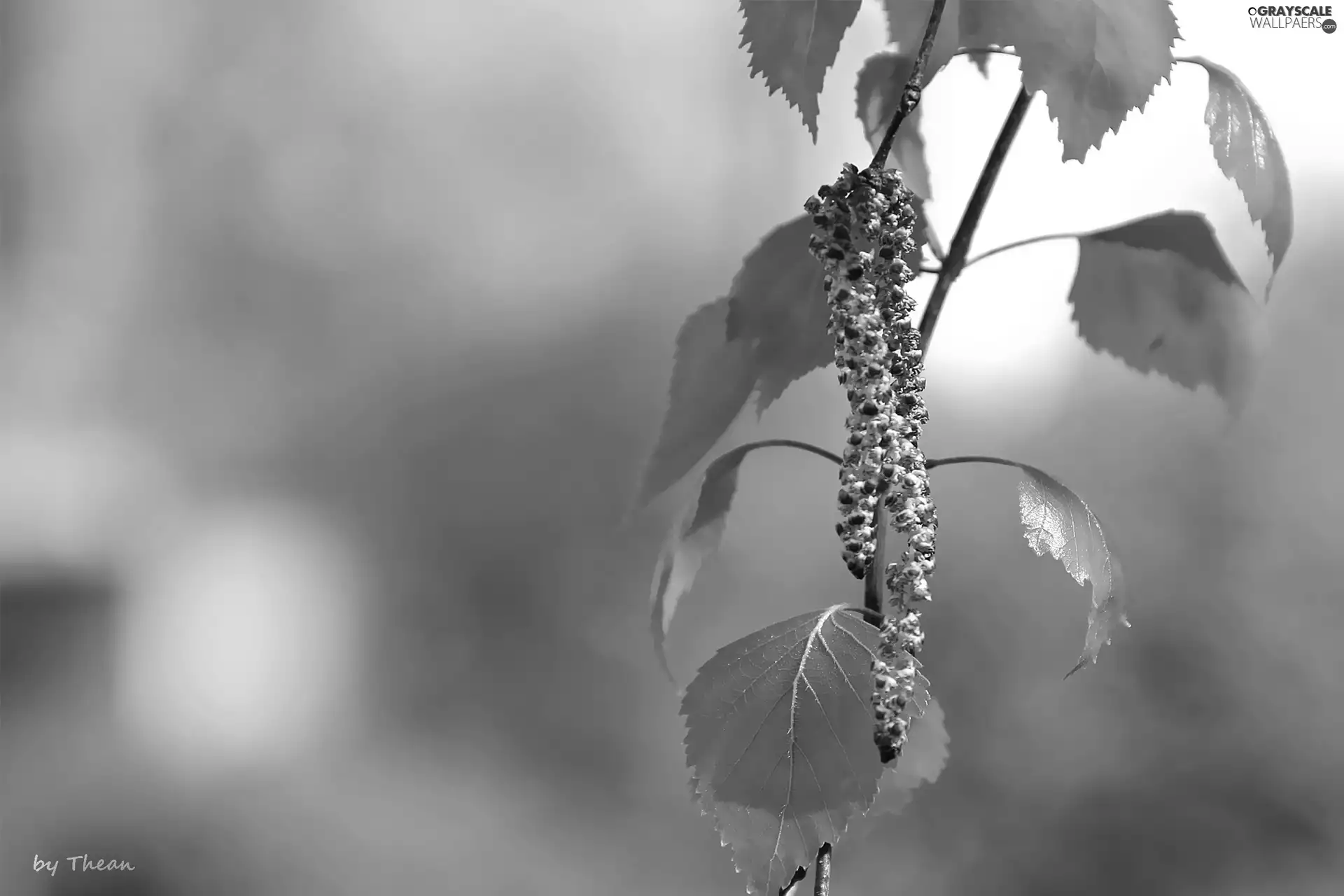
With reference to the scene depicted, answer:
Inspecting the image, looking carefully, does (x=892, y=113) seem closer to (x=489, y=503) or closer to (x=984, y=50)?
(x=984, y=50)

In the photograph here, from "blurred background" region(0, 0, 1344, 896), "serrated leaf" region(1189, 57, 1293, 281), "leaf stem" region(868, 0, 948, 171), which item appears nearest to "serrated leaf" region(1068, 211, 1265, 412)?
"serrated leaf" region(1189, 57, 1293, 281)

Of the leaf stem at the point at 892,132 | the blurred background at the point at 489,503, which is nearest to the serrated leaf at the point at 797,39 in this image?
the leaf stem at the point at 892,132

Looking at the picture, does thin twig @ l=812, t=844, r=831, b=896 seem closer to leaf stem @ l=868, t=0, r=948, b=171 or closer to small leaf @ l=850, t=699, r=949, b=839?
small leaf @ l=850, t=699, r=949, b=839

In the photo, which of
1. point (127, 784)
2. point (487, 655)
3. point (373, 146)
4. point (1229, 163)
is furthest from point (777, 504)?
point (1229, 163)

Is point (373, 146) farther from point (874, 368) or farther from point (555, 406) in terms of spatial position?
point (874, 368)

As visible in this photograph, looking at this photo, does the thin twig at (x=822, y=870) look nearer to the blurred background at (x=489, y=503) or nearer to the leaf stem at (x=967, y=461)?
the leaf stem at (x=967, y=461)

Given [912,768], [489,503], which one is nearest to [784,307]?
[912,768]
